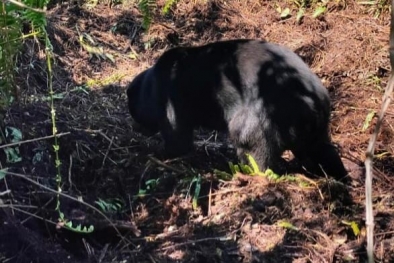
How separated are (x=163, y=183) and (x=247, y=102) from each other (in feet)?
3.07

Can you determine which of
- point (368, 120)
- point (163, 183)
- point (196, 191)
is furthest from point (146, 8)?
point (368, 120)

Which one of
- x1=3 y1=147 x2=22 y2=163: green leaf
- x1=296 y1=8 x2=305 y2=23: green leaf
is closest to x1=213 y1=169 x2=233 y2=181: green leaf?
x1=3 y1=147 x2=22 y2=163: green leaf

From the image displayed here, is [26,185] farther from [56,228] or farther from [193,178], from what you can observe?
[193,178]

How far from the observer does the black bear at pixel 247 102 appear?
224 inches

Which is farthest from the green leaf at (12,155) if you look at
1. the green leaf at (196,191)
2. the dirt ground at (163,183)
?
the green leaf at (196,191)

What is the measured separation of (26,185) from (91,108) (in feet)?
6.76

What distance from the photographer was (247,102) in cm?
588

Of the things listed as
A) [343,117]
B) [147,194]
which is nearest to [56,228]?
[147,194]

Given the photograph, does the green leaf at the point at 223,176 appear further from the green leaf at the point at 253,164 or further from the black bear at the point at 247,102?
the black bear at the point at 247,102

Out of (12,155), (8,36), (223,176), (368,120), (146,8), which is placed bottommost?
(368,120)

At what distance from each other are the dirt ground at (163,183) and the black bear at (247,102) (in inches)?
9.4

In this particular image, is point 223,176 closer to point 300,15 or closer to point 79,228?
point 79,228

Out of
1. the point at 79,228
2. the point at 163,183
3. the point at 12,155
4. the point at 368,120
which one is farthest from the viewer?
the point at 368,120

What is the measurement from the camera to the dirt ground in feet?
15.8
